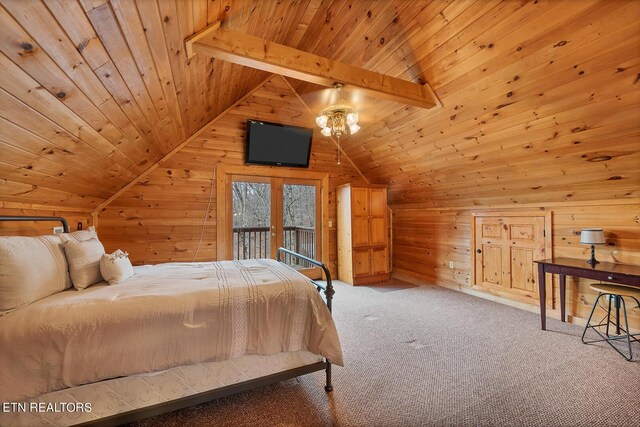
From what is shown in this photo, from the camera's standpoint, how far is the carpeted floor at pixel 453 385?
1776 mm

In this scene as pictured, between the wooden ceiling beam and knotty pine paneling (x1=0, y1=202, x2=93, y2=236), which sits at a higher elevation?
the wooden ceiling beam

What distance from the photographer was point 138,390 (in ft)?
5.34

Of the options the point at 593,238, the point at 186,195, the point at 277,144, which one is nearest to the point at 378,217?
the point at 277,144

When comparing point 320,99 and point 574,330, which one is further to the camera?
point 320,99

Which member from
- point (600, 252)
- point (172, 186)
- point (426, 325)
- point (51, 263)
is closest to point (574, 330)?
point (600, 252)

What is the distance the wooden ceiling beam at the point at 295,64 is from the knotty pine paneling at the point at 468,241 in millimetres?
2233

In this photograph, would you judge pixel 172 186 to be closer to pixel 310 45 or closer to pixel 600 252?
pixel 310 45

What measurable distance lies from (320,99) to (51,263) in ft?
13.2

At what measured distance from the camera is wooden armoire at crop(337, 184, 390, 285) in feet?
16.9

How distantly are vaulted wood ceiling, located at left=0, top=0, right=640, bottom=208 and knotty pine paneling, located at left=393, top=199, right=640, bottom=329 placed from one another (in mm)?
213

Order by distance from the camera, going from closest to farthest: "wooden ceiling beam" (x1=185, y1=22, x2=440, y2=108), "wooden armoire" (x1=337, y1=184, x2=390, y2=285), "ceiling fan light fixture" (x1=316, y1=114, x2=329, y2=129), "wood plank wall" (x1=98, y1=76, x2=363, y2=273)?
"wooden ceiling beam" (x1=185, y1=22, x2=440, y2=108) → "ceiling fan light fixture" (x1=316, y1=114, x2=329, y2=129) → "wood plank wall" (x1=98, y1=76, x2=363, y2=273) → "wooden armoire" (x1=337, y1=184, x2=390, y2=285)

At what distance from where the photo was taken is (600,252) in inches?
126

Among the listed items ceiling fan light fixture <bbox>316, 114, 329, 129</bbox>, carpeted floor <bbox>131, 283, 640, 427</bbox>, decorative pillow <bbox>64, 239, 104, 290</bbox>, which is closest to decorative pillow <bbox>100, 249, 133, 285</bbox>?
decorative pillow <bbox>64, 239, 104, 290</bbox>

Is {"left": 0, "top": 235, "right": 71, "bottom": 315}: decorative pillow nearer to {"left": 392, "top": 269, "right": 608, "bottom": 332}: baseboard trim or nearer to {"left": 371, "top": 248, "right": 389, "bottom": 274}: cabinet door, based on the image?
{"left": 371, "top": 248, "right": 389, "bottom": 274}: cabinet door
